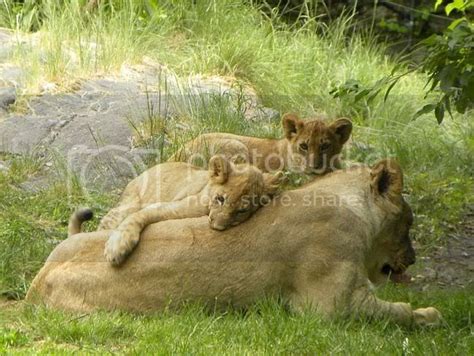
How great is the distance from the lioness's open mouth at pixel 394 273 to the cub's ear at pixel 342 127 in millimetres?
2355

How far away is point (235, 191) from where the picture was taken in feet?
22.9

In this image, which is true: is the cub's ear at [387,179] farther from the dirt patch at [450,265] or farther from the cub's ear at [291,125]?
the cub's ear at [291,125]

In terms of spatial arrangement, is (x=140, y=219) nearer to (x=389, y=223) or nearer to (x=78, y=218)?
(x=78, y=218)

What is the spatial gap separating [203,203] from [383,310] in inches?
60.8

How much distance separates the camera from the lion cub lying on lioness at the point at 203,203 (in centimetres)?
680

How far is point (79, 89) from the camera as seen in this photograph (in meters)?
12.2

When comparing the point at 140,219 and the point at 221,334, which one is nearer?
the point at 221,334

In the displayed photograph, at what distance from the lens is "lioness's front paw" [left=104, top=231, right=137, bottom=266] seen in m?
6.68

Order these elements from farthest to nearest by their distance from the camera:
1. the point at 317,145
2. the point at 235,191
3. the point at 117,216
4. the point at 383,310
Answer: the point at 317,145, the point at 117,216, the point at 235,191, the point at 383,310

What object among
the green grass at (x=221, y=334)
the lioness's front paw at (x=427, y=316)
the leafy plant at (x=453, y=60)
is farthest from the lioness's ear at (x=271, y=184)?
the lioness's front paw at (x=427, y=316)

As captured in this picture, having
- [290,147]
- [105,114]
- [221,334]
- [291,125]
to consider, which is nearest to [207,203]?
[221,334]

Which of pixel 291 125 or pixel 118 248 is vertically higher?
pixel 118 248

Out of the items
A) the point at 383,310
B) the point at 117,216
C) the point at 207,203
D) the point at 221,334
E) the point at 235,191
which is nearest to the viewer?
the point at 221,334

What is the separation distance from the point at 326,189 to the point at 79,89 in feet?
19.3
